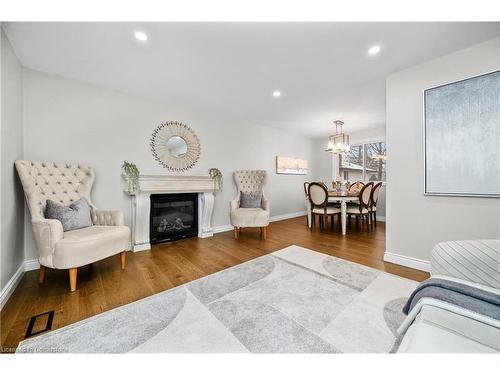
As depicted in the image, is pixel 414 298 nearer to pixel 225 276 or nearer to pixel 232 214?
pixel 225 276

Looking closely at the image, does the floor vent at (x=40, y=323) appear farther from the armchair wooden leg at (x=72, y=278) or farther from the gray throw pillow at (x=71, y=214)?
Answer: the gray throw pillow at (x=71, y=214)

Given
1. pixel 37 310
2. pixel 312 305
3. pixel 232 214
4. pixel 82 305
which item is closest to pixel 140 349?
pixel 82 305

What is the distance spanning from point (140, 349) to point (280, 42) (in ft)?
8.54

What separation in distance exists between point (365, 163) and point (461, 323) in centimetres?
541

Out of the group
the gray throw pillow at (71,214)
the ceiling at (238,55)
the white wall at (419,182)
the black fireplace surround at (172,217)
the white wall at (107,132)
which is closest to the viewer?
the ceiling at (238,55)

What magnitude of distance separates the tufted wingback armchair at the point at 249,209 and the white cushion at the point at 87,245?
5.69 ft

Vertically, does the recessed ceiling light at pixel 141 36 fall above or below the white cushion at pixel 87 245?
above

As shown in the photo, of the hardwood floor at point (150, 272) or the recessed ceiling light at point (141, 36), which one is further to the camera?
the recessed ceiling light at point (141, 36)

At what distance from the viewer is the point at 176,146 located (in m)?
3.40

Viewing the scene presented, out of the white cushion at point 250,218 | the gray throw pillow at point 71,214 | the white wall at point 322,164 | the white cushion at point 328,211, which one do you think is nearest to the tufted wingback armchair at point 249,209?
the white cushion at point 250,218

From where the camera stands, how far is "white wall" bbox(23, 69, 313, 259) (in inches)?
91.5

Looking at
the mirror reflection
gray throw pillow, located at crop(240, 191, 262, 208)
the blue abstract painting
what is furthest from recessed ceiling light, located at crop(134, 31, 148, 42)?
the blue abstract painting

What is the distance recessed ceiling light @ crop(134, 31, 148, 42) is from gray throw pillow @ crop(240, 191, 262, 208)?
271 centimetres

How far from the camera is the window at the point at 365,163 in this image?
5.09 metres
